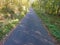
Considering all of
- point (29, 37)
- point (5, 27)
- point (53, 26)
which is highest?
point (5, 27)

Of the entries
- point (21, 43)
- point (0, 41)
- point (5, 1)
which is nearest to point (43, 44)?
point (21, 43)

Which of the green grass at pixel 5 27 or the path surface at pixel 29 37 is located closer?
the path surface at pixel 29 37

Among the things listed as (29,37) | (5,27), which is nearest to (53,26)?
(5,27)

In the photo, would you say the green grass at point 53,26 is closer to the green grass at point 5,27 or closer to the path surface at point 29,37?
the path surface at point 29,37

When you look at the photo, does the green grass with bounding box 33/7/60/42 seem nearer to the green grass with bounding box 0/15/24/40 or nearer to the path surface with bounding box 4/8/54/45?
the path surface with bounding box 4/8/54/45

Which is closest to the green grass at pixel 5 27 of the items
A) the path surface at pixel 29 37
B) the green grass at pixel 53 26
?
the path surface at pixel 29 37

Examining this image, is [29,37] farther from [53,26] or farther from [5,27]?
Result: [53,26]

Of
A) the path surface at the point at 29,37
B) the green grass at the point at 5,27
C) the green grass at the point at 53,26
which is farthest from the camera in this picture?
the green grass at the point at 53,26

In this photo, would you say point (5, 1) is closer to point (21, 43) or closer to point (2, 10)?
point (2, 10)

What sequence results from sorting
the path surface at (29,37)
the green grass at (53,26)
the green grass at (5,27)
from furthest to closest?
1. the green grass at (53,26)
2. the green grass at (5,27)
3. the path surface at (29,37)

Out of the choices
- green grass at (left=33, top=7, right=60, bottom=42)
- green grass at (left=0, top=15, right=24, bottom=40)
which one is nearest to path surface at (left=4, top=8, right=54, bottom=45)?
green grass at (left=0, top=15, right=24, bottom=40)

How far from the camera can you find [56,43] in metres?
12.8

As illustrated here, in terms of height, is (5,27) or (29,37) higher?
(5,27)

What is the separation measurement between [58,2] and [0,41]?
25.1 meters
